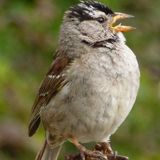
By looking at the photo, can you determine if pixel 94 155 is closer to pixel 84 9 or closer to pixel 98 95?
pixel 98 95

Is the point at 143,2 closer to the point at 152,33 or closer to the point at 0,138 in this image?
the point at 152,33

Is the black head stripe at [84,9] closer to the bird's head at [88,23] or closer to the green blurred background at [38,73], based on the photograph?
the bird's head at [88,23]

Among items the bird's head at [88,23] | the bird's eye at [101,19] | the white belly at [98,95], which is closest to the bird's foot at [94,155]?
the white belly at [98,95]

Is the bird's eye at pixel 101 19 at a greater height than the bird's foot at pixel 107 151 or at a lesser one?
greater

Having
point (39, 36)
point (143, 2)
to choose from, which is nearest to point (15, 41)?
point (39, 36)

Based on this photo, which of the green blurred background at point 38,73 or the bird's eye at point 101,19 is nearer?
the bird's eye at point 101,19
